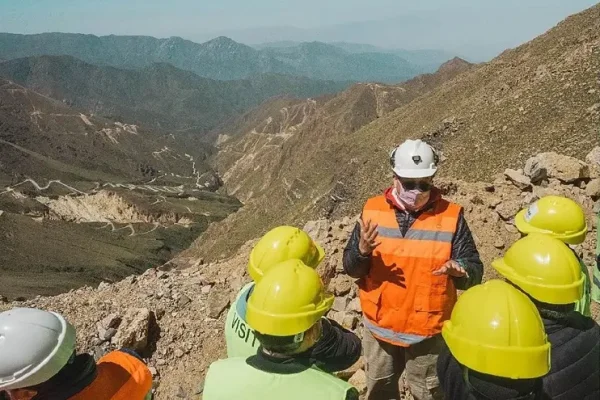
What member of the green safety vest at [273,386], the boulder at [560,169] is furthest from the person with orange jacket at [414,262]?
the boulder at [560,169]

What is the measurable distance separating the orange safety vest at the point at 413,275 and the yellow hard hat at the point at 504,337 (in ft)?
3.66

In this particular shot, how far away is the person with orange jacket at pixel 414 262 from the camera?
365 cm

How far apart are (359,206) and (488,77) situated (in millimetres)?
17103

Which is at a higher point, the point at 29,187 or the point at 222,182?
the point at 29,187

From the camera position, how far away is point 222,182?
4670 inches

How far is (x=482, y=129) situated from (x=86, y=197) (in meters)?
67.8

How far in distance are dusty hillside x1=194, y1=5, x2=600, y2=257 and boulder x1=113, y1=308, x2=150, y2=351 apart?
15787 mm

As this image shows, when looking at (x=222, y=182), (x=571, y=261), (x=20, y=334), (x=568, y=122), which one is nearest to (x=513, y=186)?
(x=571, y=261)

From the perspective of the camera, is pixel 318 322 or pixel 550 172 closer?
pixel 318 322

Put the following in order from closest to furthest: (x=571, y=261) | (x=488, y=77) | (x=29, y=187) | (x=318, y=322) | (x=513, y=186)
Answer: (x=318, y=322), (x=571, y=261), (x=513, y=186), (x=488, y=77), (x=29, y=187)

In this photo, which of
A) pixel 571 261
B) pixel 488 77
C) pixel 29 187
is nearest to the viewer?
pixel 571 261

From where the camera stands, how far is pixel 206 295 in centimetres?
793

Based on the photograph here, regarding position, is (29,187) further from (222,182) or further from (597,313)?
(597,313)

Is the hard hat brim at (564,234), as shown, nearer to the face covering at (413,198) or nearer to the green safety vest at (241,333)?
the face covering at (413,198)
